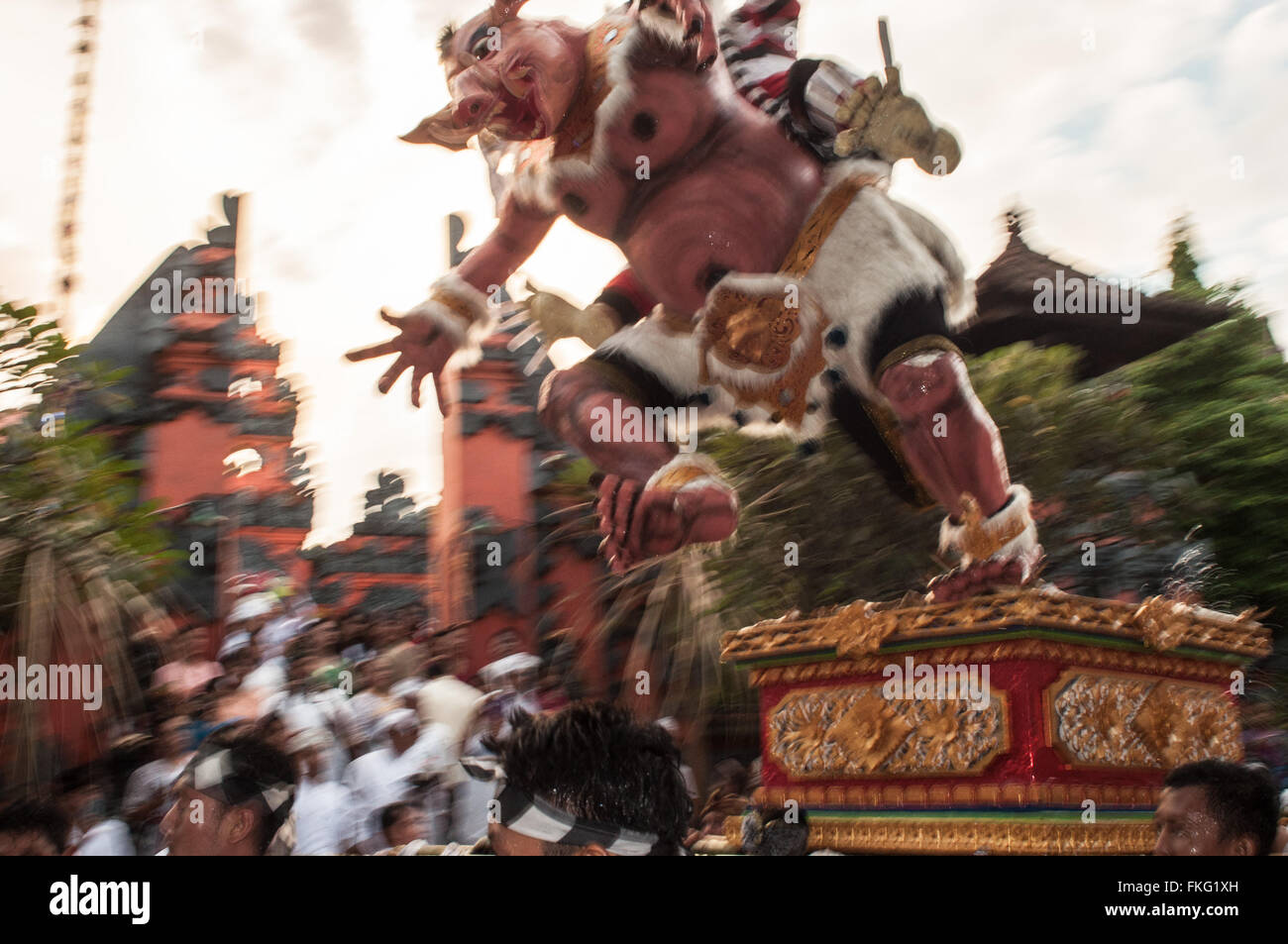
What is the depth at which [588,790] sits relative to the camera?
1292mm

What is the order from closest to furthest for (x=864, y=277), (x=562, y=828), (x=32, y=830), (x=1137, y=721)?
(x=562, y=828) → (x=32, y=830) → (x=1137, y=721) → (x=864, y=277)

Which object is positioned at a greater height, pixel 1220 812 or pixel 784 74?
pixel 784 74

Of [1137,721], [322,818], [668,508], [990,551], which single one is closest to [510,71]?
[668,508]

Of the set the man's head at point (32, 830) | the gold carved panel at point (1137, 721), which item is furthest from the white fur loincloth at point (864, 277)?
the man's head at point (32, 830)

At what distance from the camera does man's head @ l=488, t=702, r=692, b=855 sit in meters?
1.27

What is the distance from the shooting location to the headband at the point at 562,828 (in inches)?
49.8

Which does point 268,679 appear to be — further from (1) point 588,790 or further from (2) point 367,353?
(1) point 588,790

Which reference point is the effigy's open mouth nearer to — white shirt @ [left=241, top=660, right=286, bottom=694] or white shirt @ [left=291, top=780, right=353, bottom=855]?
white shirt @ [left=241, top=660, right=286, bottom=694]

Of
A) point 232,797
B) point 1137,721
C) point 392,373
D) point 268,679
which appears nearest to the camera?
point 232,797

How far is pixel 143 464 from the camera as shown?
3.31 metres

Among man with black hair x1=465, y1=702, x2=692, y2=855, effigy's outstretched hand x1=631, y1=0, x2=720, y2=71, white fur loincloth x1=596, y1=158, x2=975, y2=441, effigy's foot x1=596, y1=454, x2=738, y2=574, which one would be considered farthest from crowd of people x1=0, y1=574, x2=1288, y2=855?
effigy's outstretched hand x1=631, y1=0, x2=720, y2=71

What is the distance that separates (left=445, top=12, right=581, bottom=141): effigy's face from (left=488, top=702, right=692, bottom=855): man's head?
1.74m

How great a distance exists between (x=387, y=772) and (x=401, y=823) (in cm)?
19
